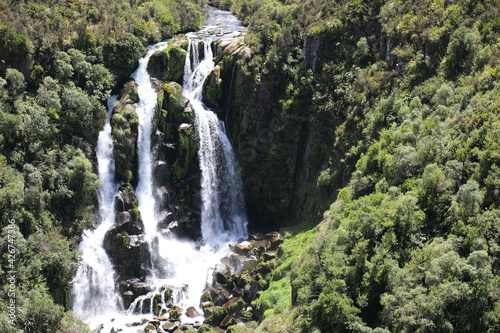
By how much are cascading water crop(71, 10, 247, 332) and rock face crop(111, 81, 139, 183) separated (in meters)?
0.68

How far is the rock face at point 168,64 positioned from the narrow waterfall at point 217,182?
9.41 ft

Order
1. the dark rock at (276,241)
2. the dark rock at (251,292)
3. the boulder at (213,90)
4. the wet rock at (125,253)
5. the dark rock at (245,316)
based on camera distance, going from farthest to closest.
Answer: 1. the boulder at (213,90)
2. the dark rock at (276,241)
3. the wet rock at (125,253)
4. the dark rock at (251,292)
5. the dark rock at (245,316)

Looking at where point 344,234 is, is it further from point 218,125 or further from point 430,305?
point 218,125

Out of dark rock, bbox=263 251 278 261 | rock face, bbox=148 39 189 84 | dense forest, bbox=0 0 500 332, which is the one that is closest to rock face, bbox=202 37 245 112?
dense forest, bbox=0 0 500 332

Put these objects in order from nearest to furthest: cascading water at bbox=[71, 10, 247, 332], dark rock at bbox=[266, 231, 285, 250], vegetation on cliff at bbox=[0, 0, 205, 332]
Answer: vegetation on cliff at bbox=[0, 0, 205, 332]
cascading water at bbox=[71, 10, 247, 332]
dark rock at bbox=[266, 231, 285, 250]

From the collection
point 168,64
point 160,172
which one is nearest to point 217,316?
point 160,172

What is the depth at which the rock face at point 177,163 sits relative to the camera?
4056 centimetres

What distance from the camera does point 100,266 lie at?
3416cm

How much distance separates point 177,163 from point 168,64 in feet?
41.0

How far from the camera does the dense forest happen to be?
19.7 m

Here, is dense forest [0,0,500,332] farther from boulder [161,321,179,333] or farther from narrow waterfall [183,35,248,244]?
boulder [161,321,179,333]

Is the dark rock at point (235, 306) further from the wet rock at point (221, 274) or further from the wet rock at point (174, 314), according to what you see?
the wet rock at point (174, 314)

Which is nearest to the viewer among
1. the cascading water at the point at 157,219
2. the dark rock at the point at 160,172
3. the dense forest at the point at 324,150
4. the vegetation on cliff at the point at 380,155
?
the vegetation on cliff at the point at 380,155

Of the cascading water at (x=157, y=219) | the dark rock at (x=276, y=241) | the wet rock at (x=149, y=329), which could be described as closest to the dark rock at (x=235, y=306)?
the cascading water at (x=157, y=219)
